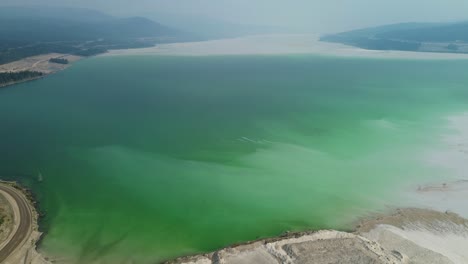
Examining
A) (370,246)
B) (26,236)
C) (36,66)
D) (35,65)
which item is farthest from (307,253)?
(35,65)

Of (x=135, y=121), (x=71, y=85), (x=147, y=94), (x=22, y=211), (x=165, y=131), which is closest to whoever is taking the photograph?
(x=22, y=211)

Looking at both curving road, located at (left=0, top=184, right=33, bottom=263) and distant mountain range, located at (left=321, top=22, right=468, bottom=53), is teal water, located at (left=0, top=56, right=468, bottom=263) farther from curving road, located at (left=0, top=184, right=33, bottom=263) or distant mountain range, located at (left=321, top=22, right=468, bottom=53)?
distant mountain range, located at (left=321, top=22, right=468, bottom=53)

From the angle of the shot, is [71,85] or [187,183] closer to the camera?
[187,183]

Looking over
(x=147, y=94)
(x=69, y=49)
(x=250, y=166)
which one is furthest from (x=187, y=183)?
(x=69, y=49)

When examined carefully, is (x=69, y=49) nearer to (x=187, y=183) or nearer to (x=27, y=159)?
(x=27, y=159)

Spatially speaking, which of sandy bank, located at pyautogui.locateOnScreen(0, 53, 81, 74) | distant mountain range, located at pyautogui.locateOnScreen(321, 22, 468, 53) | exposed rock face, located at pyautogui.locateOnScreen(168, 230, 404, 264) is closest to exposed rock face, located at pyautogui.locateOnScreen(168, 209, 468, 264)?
exposed rock face, located at pyautogui.locateOnScreen(168, 230, 404, 264)

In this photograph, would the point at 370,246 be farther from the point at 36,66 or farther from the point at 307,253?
the point at 36,66
